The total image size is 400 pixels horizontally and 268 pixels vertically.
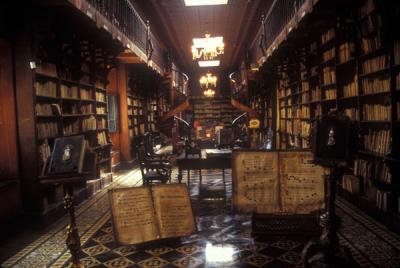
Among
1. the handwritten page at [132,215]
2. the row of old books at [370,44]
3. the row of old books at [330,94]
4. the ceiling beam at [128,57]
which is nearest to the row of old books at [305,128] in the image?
the row of old books at [330,94]

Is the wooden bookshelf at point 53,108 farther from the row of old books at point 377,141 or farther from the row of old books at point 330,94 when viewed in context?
the row of old books at point 330,94

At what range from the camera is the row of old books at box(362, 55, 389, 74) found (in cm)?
475

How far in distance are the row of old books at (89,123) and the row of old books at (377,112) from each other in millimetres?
5037

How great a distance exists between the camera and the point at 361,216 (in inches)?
199

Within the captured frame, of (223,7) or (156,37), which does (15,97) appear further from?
(156,37)

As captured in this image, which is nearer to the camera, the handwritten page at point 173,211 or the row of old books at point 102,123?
the handwritten page at point 173,211

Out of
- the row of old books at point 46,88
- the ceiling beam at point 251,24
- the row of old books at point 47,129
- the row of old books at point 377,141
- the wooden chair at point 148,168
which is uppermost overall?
the ceiling beam at point 251,24

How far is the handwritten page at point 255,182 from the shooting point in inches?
177

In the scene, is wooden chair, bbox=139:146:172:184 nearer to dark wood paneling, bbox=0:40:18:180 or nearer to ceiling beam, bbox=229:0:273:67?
dark wood paneling, bbox=0:40:18:180

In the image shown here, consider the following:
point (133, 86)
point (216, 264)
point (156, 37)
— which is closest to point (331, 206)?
point (216, 264)

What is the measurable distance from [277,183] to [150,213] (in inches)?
61.1

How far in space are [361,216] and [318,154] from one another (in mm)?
2329

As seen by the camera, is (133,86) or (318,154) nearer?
(318,154)

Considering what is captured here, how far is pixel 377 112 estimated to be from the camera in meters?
5.04
